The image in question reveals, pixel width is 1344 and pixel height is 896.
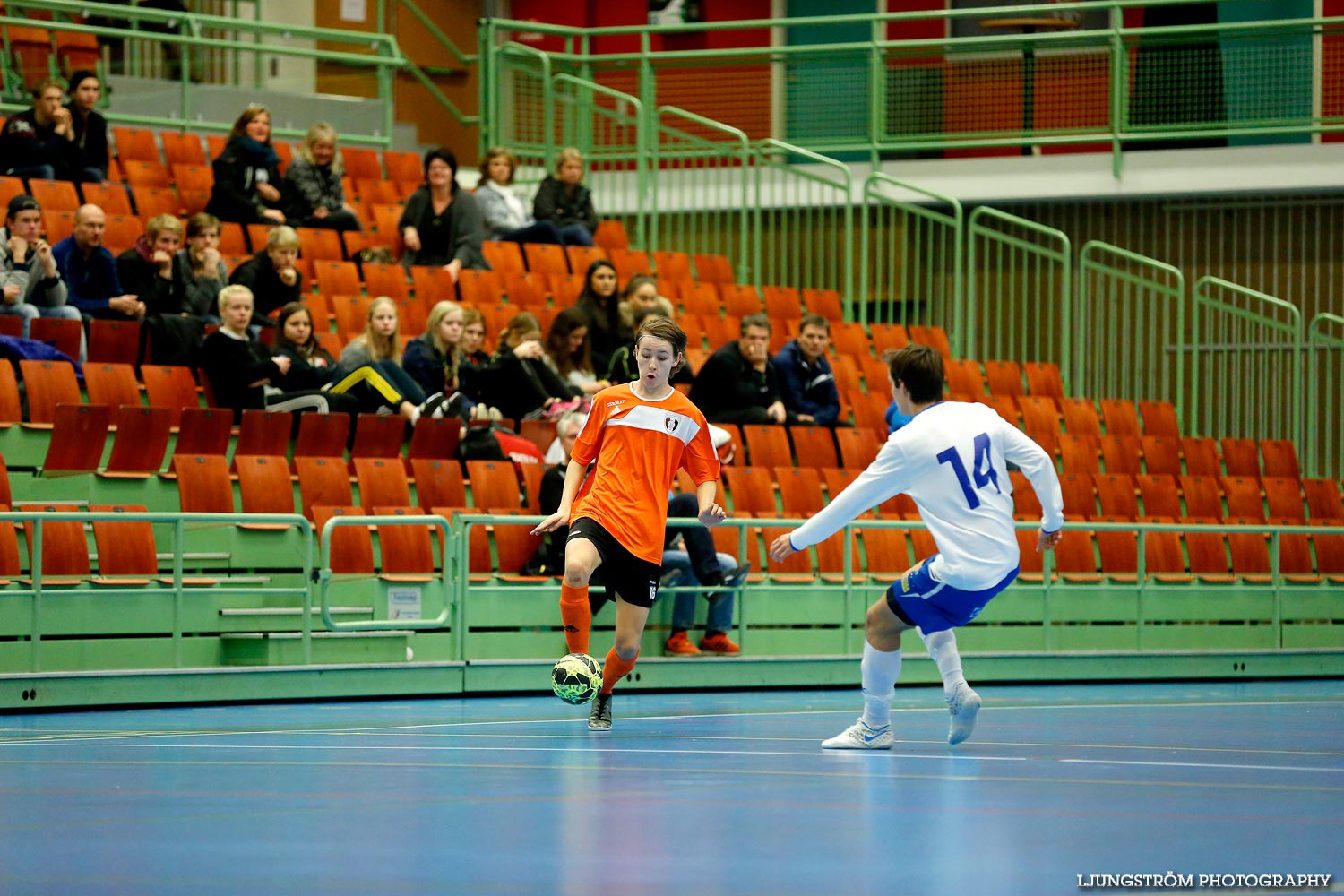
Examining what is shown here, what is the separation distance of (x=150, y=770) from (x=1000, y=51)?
48.2 ft

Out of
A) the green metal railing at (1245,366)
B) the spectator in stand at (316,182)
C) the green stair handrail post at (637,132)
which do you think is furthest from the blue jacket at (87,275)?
the green metal railing at (1245,366)

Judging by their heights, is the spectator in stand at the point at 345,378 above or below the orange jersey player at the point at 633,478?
above

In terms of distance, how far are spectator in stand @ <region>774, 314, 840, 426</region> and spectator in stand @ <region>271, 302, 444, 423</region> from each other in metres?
3.06

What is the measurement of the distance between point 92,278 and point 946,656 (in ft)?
23.1

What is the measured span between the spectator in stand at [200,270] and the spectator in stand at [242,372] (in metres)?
0.83

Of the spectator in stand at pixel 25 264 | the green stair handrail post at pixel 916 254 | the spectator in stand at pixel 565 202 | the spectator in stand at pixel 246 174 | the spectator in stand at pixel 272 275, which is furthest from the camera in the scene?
the green stair handrail post at pixel 916 254

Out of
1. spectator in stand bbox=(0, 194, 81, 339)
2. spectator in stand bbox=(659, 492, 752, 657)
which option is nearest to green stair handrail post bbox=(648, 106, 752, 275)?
spectator in stand bbox=(659, 492, 752, 657)

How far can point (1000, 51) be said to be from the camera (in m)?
18.7

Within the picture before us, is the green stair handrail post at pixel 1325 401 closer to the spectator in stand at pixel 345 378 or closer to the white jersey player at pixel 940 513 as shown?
the spectator in stand at pixel 345 378

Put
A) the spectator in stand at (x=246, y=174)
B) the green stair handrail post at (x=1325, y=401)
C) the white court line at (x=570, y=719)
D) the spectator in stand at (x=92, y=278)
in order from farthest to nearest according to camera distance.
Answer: the green stair handrail post at (x=1325, y=401)
the spectator in stand at (x=246, y=174)
the spectator in stand at (x=92, y=278)
the white court line at (x=570, y=719)

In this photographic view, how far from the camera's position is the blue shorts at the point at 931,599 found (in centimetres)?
684

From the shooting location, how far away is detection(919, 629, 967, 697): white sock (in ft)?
23.1

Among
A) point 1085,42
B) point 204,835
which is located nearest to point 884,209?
point 1085,42

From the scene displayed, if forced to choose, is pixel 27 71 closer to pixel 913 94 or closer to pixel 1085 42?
pixel 913 94
